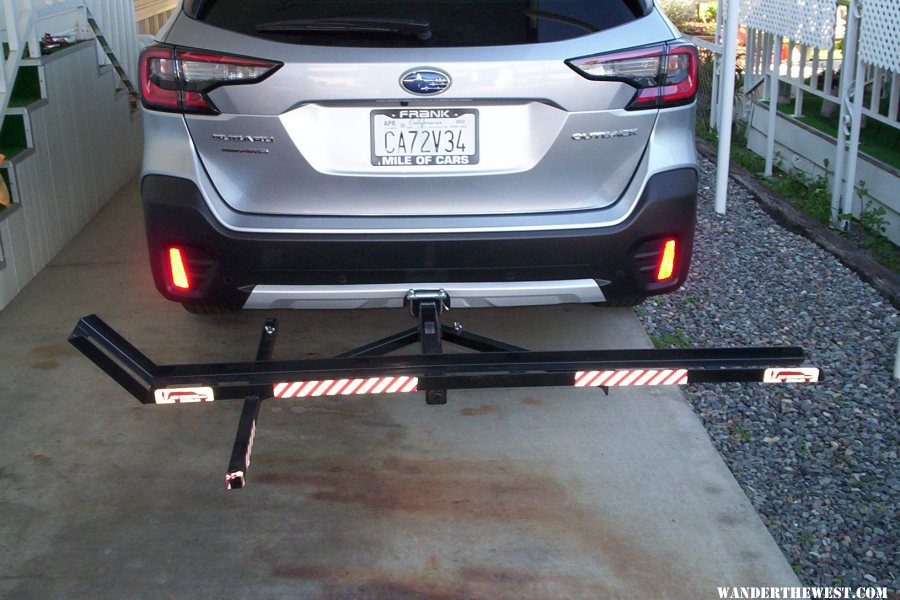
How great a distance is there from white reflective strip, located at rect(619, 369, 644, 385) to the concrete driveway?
459 mm

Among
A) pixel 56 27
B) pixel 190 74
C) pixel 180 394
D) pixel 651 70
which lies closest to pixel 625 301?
pixel 651 70

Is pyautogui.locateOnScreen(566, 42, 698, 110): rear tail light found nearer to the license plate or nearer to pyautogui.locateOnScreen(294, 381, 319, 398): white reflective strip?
the license plate

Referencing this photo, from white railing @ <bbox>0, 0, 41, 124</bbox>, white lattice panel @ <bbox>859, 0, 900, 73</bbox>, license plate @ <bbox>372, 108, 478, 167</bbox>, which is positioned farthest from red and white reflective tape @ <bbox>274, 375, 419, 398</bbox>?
white lattice panel @ <bbox>859, 0, 900, 73</bbox>

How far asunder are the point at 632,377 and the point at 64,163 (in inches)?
170

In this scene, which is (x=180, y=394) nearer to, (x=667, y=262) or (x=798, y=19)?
(x=667, y=262)

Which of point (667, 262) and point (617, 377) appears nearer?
point (617, 377)

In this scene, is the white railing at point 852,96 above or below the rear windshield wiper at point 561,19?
below

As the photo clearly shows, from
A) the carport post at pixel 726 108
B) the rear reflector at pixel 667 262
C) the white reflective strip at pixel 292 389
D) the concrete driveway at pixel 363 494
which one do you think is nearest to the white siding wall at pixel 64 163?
the concrete driveway at pixel 363 494

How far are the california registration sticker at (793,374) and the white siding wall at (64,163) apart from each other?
3.78 meters

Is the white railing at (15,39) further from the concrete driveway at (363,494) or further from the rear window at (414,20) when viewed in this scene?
the rear window at (414,20)

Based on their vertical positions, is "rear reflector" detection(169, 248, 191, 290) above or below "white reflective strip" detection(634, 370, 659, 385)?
above

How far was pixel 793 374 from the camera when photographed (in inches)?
132

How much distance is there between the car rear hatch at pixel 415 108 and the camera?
338 cm

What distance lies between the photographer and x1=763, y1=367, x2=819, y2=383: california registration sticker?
3.35 metres
